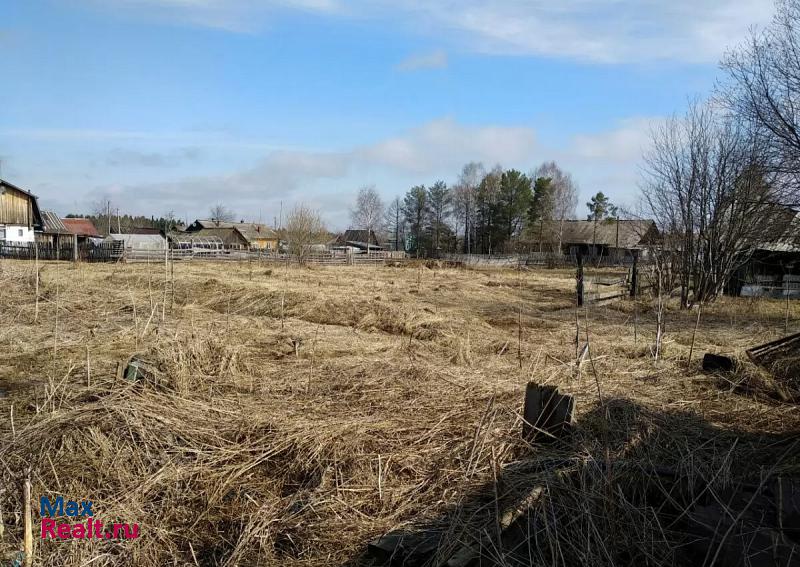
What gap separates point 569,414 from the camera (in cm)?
424

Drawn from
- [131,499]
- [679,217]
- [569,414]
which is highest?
[679,217]

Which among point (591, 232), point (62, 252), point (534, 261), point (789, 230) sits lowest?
point (534, 261)

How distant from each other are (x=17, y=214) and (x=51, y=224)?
8089 mm

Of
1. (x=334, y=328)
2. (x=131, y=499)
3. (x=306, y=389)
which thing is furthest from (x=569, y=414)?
(x=334, y=328)

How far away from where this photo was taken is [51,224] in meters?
44.4

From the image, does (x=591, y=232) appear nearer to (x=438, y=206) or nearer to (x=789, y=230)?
(x=438, y=206)

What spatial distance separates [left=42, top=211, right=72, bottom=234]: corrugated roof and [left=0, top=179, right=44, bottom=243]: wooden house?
2837 millimetres

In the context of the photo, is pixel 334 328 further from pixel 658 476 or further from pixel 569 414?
pixel 658 476

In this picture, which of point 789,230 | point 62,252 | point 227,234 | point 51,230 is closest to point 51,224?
point 51,230

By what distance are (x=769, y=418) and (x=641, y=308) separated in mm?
11048

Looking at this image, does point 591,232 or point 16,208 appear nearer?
point 16,208

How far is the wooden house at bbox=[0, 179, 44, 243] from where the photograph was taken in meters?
35.2

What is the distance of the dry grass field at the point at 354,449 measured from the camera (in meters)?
3.25

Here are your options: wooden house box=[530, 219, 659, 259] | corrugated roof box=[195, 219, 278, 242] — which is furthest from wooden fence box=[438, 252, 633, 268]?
corrugated roof box=[195, 219, 278, 242]
